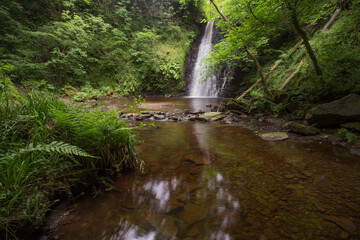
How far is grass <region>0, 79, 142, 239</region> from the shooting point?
1.15m

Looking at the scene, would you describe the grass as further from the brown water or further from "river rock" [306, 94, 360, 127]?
"river rock" [306, 94, 360, 127]

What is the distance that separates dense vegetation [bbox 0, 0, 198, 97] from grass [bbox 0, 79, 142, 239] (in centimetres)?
933

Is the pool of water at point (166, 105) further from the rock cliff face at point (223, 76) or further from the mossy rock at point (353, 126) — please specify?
the mossy rock at point (353, 126)

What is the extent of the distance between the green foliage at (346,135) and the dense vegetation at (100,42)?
13.2 meters

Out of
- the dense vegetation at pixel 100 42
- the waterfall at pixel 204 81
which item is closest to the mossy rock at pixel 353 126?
the waterfall at pixel 204 81

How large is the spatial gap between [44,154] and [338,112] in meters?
5.81

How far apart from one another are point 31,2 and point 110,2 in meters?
8.95

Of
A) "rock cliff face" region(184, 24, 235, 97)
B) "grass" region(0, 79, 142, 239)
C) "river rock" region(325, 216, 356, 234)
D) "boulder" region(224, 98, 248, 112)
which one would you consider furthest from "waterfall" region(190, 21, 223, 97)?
"river rock" region(325, 216, 356, 234)

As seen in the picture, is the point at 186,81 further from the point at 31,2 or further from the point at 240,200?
the point at 240,200

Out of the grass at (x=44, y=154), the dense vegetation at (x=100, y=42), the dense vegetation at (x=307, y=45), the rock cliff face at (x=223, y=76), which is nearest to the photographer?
the grass at (x=44, y=154)

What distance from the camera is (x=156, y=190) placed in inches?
77.6

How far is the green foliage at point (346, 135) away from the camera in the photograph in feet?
10.8

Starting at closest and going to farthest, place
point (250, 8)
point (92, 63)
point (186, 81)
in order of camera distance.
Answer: point (250, 8)
point (92, 63)
point (186, 81)

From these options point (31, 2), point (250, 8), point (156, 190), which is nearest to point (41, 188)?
point (156, 190)
